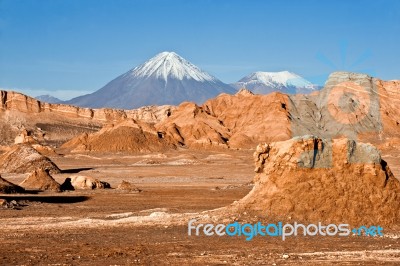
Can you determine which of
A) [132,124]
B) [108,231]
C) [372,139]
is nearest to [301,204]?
[108,231]

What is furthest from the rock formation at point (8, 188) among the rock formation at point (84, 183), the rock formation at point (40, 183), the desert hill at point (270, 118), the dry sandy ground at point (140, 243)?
the desert hill at point (270, 118)

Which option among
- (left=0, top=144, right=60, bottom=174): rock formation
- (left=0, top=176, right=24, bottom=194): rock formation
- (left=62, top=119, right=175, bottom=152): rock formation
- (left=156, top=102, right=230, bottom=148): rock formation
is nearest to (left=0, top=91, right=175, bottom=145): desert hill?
(left=156, top=102, right=230, bottom=148): rock formation

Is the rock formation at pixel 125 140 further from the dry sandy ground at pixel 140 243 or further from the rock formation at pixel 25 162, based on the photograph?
the dry sandy ground at pixel 140 243

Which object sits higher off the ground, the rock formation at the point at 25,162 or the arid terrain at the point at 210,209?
the rock formation at the point at 25,162

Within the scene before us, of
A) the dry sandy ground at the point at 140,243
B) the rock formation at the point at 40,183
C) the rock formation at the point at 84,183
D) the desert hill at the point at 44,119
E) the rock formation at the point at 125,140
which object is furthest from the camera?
the desert hill at the point at 44,119

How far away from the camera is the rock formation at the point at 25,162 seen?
52438 mm

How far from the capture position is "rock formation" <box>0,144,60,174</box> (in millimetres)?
52438

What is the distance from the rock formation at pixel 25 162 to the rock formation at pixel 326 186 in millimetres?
34952

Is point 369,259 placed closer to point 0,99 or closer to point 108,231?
point 108,231

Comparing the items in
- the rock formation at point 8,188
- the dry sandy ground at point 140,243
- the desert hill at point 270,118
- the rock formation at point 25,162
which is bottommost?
the dry sandy ground at point 140,243

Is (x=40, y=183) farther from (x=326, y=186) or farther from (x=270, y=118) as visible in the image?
(x=270, y=118)

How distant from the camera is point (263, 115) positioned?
11200 centimetres

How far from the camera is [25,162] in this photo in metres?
53.6

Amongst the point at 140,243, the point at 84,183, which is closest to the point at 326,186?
the point at 140,243
